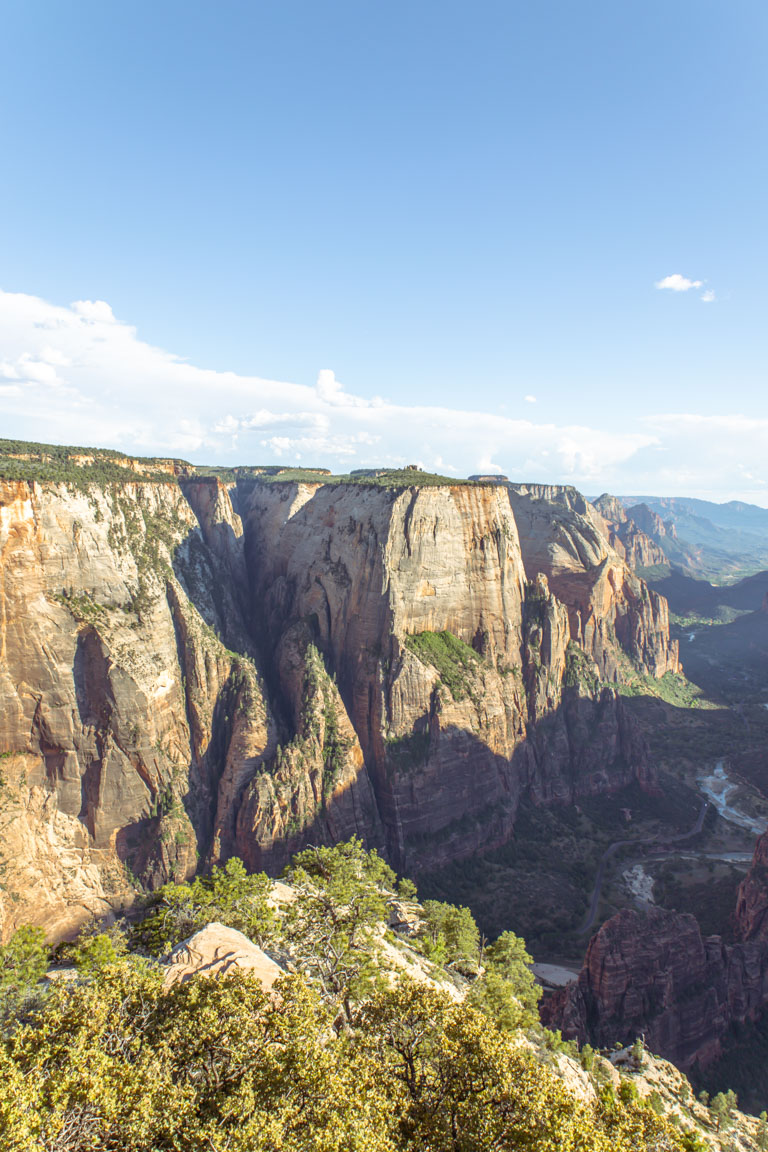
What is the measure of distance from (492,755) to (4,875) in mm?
52891

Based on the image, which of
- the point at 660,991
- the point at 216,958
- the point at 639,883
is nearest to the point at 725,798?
the point at 639,883

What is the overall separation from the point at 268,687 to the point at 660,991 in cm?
5142

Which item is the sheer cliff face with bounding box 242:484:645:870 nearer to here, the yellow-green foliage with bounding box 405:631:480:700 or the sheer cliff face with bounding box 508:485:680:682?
the yellow-green foliage with bounding box 405:631:480:700

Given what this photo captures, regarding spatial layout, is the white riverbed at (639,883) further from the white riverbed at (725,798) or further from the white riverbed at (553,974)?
the white riverbed at (725,798)

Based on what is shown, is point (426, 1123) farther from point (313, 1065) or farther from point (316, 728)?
point (316, 728)

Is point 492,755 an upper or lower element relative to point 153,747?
lower

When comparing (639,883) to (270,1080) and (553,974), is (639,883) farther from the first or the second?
(270,1080)

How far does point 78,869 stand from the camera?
5422 centimetres

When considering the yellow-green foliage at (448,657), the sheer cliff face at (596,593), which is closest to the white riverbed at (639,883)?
the yellow-green foliage at (448,657)

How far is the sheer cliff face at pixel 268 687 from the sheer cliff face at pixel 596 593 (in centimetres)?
2119

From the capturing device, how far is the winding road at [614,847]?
212 ft

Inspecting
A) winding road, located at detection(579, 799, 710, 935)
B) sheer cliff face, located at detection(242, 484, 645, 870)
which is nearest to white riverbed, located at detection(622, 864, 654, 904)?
winding road, located at detection(579, 799, 710, 935)

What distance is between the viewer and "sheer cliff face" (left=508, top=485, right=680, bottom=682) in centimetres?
11681

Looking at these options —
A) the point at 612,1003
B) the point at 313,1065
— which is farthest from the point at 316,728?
the point at 313,1065
